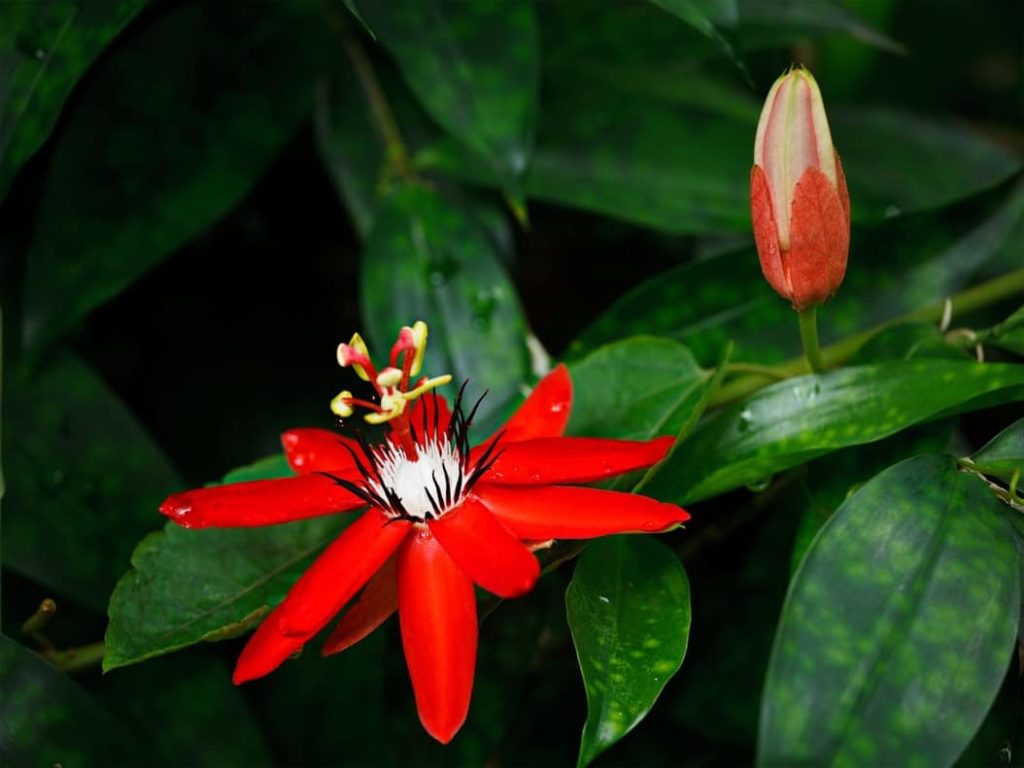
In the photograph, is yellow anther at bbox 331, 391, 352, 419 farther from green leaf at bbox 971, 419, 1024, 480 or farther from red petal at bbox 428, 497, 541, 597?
green leaf at bbox 971, 419, 1024, 480

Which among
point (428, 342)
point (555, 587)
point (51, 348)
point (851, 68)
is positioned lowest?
point (851, 68)

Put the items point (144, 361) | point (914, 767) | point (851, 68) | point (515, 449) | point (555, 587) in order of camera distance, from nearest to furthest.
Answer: point (914, 767)
point (515, 449)
point (555, 587)
point (144, 361)
point (851, 68)

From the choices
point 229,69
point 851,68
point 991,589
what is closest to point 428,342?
point 229,69

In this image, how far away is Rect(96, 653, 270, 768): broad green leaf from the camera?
827 millimetres

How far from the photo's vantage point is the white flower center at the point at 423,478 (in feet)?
2.19

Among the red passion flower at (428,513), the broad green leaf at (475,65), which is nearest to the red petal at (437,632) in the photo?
the red passion flower at (428,513)

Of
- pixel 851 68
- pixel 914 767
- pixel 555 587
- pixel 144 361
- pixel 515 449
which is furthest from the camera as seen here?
pixel 851 68

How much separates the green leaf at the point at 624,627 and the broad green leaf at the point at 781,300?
0.23 metres

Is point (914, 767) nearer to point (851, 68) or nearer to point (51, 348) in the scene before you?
point (51, 348)

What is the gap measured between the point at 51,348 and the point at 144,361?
0.62ft

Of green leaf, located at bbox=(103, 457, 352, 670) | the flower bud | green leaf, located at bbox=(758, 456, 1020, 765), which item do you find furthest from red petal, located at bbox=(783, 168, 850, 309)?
green leaf, located at bbox=(103, 457, 352, 670)

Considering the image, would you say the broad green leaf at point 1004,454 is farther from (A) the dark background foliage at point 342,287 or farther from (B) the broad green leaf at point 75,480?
(B) the broad green leaf at point 75,480

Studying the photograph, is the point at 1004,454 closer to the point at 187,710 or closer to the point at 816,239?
the point at 816,239

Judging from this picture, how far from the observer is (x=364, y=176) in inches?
39.6
